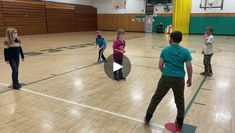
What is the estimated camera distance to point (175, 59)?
272 centimetres

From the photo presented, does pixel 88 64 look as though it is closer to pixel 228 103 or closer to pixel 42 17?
pixel 228 103

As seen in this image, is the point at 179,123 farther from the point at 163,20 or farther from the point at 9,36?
the point at 163,20

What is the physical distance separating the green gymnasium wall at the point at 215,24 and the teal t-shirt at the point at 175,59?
20.3m

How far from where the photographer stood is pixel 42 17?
69.8 ft

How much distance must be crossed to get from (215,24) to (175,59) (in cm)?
2054

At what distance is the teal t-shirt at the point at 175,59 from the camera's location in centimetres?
270

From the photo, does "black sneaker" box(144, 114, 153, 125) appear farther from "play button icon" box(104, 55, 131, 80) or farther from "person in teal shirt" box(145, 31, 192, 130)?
"play button icon" box(104, 55, 131, 80)

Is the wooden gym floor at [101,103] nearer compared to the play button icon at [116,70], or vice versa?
the wooden gym floor at [101,103]

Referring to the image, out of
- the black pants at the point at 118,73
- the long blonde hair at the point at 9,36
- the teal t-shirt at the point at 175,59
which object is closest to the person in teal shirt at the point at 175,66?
the teal t-shirt at the point at 175,59

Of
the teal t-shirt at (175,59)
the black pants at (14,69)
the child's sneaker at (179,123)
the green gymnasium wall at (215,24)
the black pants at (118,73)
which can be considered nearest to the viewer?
the teal t-shirt at (175,59)

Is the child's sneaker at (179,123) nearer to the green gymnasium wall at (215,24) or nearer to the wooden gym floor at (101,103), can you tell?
the wooden gym floor at (101,103)

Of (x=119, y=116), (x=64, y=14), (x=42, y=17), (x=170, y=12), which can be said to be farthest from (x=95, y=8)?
(x=119, y=116)

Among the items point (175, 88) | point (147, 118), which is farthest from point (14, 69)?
point (175, 88)

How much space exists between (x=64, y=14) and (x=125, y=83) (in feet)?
67.2
